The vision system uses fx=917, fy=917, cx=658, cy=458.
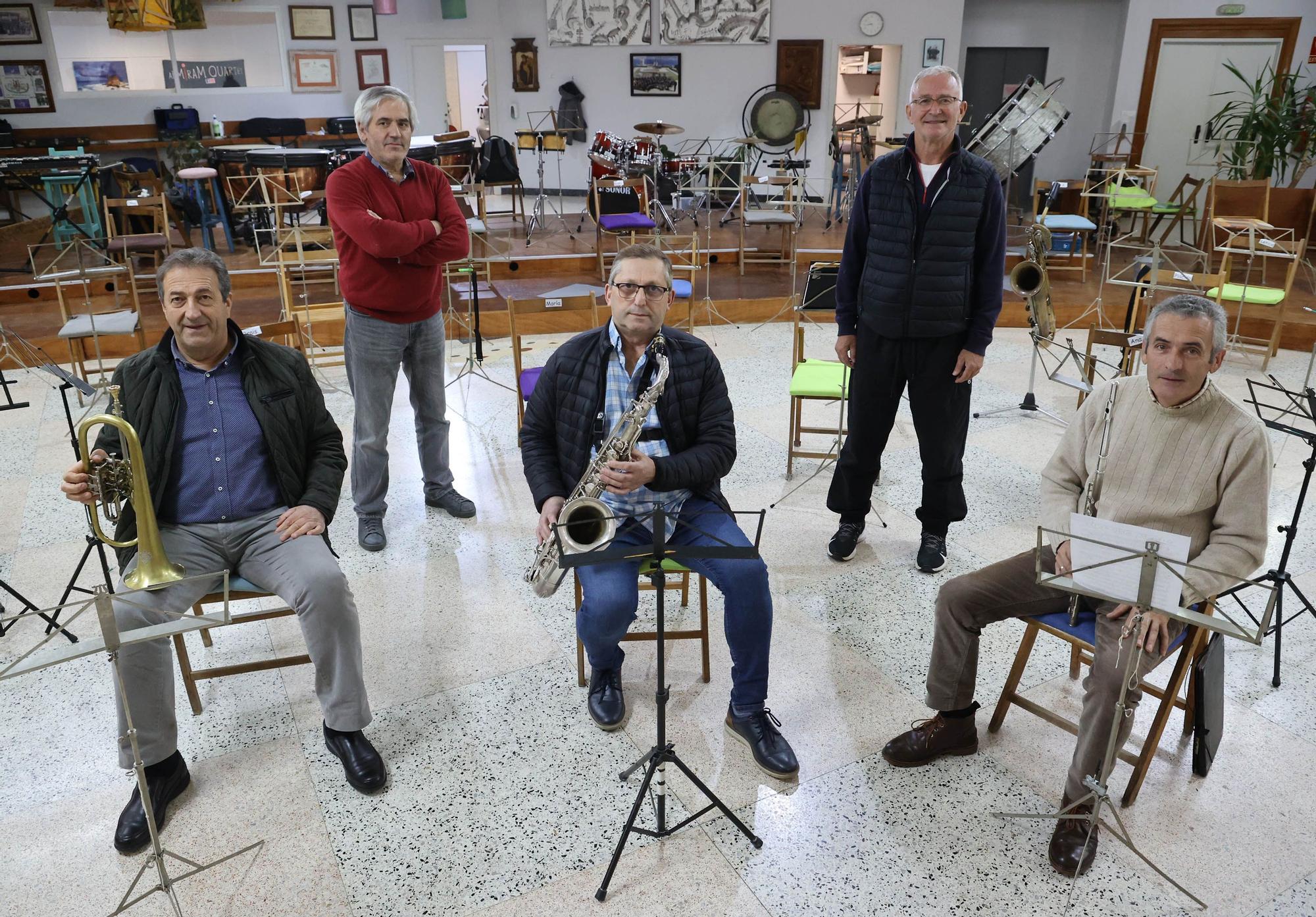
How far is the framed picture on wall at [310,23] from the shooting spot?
1026 cm

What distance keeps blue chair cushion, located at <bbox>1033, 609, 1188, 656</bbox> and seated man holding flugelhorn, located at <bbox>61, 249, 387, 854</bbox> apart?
5.69ft

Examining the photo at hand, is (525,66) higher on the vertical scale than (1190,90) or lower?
higher

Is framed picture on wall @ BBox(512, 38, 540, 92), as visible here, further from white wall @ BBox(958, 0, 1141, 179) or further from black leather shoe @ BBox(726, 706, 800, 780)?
black leather shoe @ BBox(726, 706, 800, 780)

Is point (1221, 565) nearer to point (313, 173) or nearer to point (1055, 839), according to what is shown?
point (1055, 839)

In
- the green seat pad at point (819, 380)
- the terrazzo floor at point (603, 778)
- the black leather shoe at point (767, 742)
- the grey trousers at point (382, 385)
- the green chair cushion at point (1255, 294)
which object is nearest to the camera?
the terrazzo floor at point (603, 778)

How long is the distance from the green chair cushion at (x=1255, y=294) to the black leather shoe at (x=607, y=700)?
16.0ft

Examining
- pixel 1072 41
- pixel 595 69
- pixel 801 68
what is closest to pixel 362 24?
pixel 595 69

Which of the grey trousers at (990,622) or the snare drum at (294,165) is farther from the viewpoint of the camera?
the snare drum at (294,165)

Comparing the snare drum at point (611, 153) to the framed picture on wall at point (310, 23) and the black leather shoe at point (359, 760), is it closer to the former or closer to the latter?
the framed picture on wall at point (310, 23)

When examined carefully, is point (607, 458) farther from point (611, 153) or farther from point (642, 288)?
point (611, 153)

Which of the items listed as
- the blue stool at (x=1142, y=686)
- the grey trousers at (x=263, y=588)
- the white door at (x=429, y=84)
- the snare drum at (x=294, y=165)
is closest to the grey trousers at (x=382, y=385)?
the grey trousers at (x=263, y=588)

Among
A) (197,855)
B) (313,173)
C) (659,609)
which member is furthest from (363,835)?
(313,173)

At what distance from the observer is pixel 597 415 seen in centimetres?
248

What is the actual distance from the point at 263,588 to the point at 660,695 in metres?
1.12
